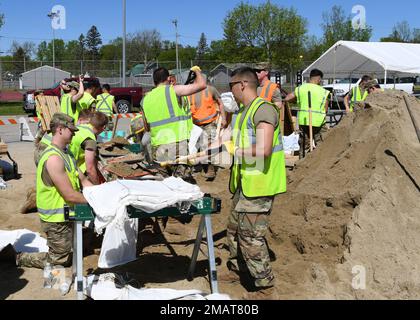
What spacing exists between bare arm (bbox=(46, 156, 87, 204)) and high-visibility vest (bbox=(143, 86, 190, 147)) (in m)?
1.55

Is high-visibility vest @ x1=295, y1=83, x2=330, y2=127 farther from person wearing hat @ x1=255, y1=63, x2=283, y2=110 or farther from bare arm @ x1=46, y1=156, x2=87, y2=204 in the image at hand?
bare arm @ x1=46, y1=156, x2=87, y2=204

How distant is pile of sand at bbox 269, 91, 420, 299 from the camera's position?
15.6ft

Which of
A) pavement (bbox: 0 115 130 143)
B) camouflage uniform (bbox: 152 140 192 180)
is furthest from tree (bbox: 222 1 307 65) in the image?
camouflage uniform (bbox: 152 140 192 180)

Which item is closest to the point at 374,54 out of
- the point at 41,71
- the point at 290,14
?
the point at 41,71

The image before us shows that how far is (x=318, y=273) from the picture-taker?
4.90 metres

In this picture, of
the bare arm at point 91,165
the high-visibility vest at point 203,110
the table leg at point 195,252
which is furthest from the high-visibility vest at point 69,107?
the table leg at point 195,252

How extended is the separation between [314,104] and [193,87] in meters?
4.64

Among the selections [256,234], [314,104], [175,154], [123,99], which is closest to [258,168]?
[256,234]

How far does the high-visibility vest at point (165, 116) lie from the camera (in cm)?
598

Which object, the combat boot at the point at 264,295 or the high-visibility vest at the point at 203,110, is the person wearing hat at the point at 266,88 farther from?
the combat boot at the point at 264,295

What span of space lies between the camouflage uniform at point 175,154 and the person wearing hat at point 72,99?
118 inches

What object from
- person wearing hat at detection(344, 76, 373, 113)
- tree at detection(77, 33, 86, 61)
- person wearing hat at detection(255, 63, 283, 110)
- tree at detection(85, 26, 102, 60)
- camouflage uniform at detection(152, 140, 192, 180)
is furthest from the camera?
tree at detection(85, 26, 102, 60)

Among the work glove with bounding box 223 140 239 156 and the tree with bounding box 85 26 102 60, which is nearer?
the work glove with bounding box 223 140 239 156
